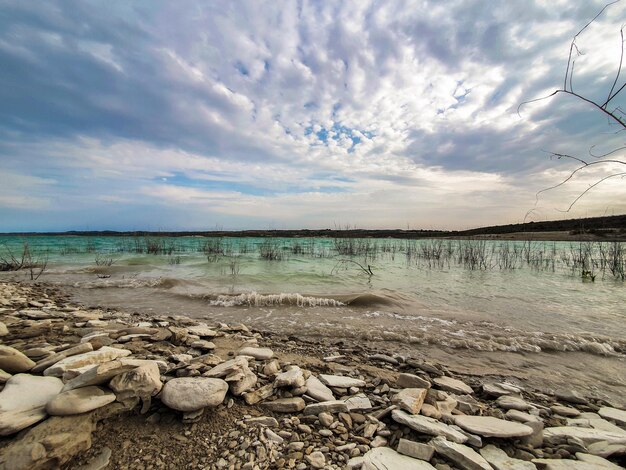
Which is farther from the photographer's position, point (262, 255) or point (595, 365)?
point (262, 255)

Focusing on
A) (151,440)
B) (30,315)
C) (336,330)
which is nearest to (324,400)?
(151,440)

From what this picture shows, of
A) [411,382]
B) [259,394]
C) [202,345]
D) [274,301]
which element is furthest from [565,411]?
[274,301]

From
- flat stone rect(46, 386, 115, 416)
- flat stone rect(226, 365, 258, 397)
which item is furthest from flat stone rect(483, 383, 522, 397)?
flat stone rect(46, 386, 115, 416)

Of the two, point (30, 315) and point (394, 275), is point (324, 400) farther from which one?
point (394, 275)

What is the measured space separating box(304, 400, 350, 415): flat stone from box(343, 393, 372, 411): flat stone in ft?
0.24

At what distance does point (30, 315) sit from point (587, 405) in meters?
7.49

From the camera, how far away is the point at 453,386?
9.08 feet

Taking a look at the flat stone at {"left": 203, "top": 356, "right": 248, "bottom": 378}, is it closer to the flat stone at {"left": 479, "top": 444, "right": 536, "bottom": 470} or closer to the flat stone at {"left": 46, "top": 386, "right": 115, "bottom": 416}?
the flat stone at {"left": 46, "top": 386, "right": 115, "bottom": 416}

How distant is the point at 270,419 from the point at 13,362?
2.18 m

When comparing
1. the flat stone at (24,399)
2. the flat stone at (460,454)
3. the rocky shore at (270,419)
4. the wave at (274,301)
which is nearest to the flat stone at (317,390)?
the rocky shore at (270,419)

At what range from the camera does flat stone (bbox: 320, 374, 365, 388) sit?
2.63m

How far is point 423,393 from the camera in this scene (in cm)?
231

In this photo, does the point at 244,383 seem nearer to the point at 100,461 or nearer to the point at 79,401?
the point at 100,461

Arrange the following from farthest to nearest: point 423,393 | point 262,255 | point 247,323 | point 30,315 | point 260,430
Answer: point 262,255, point 247,323, point 30,315, point 423,393, point 260,430
